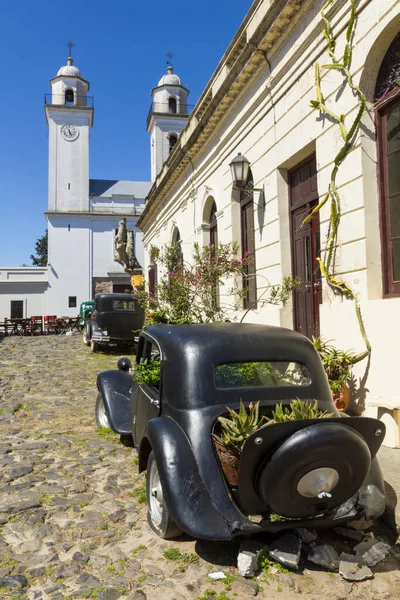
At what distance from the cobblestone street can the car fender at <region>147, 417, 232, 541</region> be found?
0.32 meters

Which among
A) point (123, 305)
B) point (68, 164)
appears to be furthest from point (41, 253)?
point (123, 305)

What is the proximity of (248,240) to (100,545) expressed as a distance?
24.7 ft

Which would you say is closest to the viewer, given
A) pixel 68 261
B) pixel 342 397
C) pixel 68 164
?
pixel 342 397

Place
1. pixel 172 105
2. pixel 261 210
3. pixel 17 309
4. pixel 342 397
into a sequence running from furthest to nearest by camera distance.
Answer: pixel 172 105 < pixel 17 309 < pixel 261 210 < pixel 342 397

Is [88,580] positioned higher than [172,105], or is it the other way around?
[172,105]

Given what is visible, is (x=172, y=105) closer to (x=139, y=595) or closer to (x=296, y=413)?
(x=296, y=413)

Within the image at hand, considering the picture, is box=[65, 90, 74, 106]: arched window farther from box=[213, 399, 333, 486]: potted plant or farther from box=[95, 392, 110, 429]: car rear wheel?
box=[213, 399, 333, 486]: potted plant

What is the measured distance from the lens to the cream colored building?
212 inches

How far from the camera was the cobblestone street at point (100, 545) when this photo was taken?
248cm

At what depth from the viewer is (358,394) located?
5.56 metres

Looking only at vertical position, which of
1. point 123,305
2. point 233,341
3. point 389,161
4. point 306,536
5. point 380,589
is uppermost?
point 389,161

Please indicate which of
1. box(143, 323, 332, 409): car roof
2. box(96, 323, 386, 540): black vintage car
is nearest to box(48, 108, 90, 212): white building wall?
box(96, 323, 386, 540): black vintage car

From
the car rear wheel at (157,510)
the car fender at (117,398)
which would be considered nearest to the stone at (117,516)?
the car rear wheel at (157,510)

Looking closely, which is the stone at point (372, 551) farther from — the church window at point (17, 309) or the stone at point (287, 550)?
the church window at point (17, 309)
